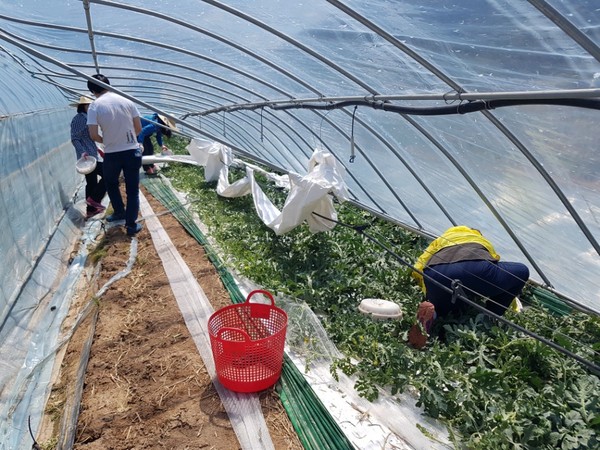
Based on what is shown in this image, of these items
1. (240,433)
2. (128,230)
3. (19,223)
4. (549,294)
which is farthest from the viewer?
(128,230)

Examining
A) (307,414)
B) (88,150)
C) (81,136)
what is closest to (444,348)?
(307,414)

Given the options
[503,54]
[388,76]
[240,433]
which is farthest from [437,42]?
[240,433]

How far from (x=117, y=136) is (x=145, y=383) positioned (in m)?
3.26

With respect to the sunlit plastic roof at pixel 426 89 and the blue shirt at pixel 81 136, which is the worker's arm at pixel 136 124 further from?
the blue shirt at pixel 81 136

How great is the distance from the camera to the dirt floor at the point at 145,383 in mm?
2529

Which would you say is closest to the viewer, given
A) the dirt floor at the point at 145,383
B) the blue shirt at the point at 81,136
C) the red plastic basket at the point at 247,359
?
the dirt floor at the point at 145,383

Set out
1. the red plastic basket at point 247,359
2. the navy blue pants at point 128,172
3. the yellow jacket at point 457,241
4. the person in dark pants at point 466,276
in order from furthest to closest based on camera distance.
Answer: the navy blue pants at point 128,172 < the yellow jacket at point 457,241 < the person in dark pants at point 466,276 < the red plastic basket at point 247,359

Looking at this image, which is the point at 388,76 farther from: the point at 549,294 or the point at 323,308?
the point at 549,294

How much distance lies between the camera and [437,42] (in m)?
3.21

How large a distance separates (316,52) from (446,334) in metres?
3.04

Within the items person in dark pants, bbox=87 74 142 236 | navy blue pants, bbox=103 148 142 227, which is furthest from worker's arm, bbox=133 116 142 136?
navy blue pants, bbox=103 148 142 227

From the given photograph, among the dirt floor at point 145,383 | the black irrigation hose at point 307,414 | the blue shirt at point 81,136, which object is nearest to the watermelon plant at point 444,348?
the black irrigation hose at point 307,414

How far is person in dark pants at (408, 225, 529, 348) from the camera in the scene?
135 inches

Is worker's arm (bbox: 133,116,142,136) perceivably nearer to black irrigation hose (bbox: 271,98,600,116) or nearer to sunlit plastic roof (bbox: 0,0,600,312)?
sunlit plastic roof (bbox: 0,0,600,312)
